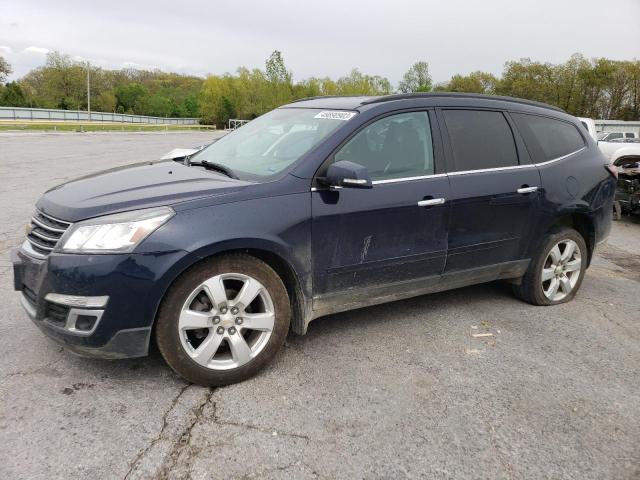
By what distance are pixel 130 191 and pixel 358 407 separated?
1.83 m

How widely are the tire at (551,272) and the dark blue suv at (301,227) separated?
0.02 metres

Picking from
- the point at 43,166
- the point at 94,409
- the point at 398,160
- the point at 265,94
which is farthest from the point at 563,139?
the point at 265,94

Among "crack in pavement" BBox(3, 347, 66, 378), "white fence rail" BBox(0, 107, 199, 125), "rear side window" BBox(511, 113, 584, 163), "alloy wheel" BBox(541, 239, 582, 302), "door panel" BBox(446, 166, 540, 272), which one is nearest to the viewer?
"crack in pavement" BBox(3, 347, 66, 378)

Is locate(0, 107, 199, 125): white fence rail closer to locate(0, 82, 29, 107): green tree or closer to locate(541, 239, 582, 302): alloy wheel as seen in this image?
locate(0, 82, 29, 107): green tree

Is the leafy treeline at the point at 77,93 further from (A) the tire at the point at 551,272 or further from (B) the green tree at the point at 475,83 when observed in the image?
(A) the tire at the point at 551,272

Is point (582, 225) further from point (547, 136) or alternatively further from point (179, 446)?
point (179, 446)

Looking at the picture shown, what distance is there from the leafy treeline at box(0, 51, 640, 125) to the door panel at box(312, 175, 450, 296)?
4455 cm

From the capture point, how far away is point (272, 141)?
3.98 m

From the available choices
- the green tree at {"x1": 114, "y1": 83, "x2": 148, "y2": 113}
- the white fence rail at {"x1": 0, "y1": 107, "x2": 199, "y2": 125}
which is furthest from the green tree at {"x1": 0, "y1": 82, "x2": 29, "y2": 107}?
the green tree at {"x1": 114, "y1": 83, "x2": 148, "y2": 113}

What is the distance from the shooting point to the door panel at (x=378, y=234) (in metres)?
3.37

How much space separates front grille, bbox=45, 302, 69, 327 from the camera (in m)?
2.88

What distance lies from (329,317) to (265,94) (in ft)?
257

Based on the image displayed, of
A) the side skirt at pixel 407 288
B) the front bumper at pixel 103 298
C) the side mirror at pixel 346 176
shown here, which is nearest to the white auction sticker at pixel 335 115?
the side mirror at pixel 346 176

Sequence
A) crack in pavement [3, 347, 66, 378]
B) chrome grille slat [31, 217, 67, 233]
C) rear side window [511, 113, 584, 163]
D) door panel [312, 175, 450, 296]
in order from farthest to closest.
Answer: rear side window [511, 113, 584, 163]
door panel [312, 175, 450, 296]
crack in pavement [3, 347, 66, 378]
chrome grille slat [31, 217, 67, 233]
